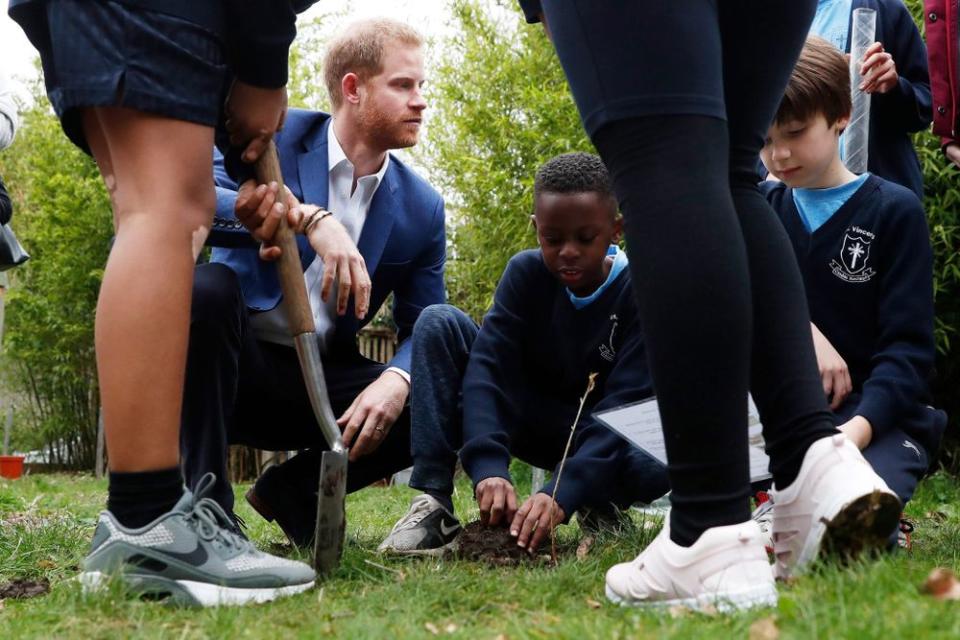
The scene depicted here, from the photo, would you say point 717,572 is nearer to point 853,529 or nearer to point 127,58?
point 853,529

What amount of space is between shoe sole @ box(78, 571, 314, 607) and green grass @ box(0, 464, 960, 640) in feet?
0.10

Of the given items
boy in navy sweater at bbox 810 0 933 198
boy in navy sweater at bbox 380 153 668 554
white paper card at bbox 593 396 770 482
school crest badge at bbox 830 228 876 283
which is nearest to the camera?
white paper card at bbox 593 396 770 482

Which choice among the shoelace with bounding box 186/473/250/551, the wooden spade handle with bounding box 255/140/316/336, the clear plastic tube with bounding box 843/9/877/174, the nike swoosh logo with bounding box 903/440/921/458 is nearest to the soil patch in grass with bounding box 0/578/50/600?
the shoelace with bounding box 186/473/250/551

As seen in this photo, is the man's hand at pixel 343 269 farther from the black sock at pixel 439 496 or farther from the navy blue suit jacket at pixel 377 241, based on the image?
the black sock at pixel 439 496

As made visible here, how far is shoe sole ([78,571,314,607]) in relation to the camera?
1.74 metres

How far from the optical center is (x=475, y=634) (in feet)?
4.92

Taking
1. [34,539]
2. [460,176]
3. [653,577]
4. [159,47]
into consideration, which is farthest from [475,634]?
[460,176]

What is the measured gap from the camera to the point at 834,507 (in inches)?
60.9

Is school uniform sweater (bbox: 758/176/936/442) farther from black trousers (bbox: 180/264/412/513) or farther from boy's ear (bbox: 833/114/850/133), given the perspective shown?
black trousers (bbox: 180/264/412/513)

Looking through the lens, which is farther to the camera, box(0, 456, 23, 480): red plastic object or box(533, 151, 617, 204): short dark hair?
box(0, 456, 23, 480): red plastic object

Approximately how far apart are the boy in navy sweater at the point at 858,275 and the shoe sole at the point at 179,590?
1353 mm

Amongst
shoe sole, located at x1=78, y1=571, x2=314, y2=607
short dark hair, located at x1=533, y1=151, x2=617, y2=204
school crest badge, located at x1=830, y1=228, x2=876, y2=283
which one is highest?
short dark hair, located at x1=533, y1=151, x2=617, y2=204

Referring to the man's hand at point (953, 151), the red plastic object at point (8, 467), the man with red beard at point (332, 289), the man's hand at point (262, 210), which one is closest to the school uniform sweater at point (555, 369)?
the man with red beard at point (332, 289)

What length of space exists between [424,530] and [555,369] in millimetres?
595
